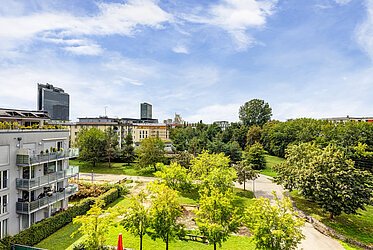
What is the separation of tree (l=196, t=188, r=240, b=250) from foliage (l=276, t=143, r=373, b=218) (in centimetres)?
1306

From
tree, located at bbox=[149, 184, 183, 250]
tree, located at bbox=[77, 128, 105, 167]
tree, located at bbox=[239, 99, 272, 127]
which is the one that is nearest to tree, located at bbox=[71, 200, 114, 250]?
tree, located at bbox=[149, 184, 183, 250]

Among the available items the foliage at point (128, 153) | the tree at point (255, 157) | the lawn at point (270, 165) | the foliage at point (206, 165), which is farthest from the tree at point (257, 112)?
the foliage at point (206, 165)

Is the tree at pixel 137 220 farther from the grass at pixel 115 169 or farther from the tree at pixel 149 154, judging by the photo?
the grass at pixel 115 169

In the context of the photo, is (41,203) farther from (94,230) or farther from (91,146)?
(91,146)

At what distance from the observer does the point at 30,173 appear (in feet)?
71.3

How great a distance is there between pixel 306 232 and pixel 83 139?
1669 inches

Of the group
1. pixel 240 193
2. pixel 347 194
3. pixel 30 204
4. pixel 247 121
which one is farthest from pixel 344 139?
pixel 30 204

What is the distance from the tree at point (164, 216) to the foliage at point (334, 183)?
52.0ft

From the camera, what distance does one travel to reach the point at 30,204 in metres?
20.4

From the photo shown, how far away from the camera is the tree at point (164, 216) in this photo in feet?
58.9

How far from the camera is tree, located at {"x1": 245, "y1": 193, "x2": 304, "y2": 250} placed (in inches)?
612

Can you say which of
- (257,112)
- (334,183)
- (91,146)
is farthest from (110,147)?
(257,112)

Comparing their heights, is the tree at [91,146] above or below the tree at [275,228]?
above

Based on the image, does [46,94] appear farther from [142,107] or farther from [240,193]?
[142,107]
